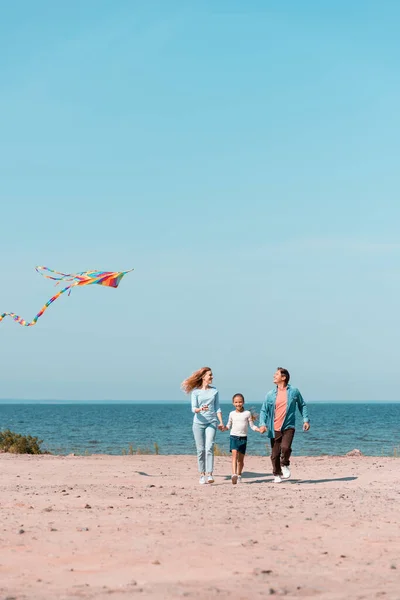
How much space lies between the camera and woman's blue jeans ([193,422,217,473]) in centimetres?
1402

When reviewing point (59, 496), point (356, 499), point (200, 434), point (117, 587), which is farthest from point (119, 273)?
point (117, 587)

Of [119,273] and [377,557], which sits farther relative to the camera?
[119,273]

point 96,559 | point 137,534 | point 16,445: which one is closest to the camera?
point 96,559

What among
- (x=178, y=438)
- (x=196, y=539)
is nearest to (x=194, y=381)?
(x=196, y=539)

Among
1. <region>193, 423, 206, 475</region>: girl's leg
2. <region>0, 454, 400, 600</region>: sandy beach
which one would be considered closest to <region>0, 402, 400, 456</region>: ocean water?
<region>193, 423, 206, 475</region>: girl's leg

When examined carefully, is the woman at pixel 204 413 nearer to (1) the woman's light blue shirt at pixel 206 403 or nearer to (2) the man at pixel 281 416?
(1) the woman's light blue shirt at pixel 206 403

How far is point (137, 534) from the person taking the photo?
8492 millimetres

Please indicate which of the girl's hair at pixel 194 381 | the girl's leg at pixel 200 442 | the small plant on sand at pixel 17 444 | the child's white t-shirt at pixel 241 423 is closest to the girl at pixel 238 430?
the child's white t-shirt at pixel 241 423

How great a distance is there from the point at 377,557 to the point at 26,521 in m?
4.12

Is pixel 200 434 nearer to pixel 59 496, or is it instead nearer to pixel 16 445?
pixel 59 496

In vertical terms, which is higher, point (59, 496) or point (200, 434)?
point (200, 434)

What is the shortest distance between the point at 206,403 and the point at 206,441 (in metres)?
0.68

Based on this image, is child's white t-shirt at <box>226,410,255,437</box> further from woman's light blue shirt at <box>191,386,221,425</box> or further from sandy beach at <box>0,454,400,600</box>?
sandy beach at <box>0,454,400,600</box>

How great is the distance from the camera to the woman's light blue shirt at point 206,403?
14.0 m
